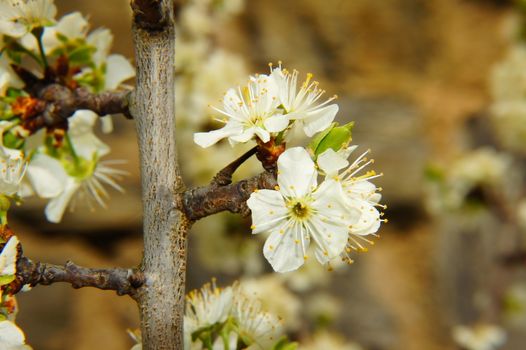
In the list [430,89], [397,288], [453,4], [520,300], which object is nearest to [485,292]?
[520,300]

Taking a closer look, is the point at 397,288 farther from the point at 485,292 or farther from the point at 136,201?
the point at 136,201

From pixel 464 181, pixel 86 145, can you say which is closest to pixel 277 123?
pixel 86 145

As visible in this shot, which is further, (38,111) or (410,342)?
(410,342)

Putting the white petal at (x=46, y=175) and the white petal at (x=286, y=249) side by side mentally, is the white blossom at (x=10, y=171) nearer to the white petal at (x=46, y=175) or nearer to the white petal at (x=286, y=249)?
the white petal at (x=46, y=175)

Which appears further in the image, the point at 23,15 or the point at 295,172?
the point at 23,15

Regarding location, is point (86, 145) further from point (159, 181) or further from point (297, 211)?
point (297, 211)

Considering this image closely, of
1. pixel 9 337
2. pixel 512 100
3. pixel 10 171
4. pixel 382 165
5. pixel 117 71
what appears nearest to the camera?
pixel 9 337
